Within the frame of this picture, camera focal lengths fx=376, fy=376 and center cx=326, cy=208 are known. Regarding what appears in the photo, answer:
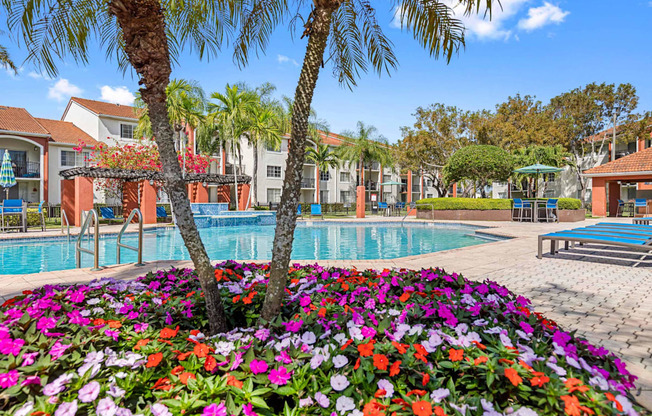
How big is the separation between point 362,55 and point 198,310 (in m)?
2.91

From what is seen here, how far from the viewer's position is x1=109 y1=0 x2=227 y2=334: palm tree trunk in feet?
7.25

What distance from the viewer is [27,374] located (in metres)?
1.71

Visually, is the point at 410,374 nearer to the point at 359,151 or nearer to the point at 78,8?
the point at 78,8

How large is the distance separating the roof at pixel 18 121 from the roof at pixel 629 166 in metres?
36.7

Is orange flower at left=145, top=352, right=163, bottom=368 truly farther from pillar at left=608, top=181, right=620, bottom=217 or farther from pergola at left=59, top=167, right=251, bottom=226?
pillar at left=608, top=181, right=620, bottom=217

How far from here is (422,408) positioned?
4.70 ft

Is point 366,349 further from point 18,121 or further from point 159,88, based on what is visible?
point 18,121

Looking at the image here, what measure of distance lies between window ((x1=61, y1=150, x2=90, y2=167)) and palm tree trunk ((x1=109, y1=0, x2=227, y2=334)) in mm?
31990

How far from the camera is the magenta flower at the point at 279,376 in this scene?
5.39 feet

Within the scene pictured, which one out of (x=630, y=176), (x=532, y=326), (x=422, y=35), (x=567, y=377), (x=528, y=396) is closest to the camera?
(x=528, y=396)

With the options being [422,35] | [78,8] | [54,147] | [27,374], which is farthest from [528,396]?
[54,147]

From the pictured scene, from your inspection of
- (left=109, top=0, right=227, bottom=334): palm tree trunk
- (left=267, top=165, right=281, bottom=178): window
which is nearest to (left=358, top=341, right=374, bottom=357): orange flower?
(left=109, top=0, right=227, bottom=334): palm tree trunk

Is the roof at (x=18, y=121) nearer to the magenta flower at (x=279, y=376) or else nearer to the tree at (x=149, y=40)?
the tree at (x=149, y=40)

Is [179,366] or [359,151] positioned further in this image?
[359,151]
